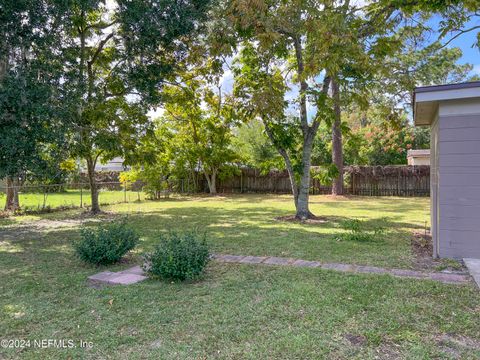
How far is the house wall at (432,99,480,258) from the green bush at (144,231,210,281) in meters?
3.78

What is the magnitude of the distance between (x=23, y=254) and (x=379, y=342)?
6061 mm

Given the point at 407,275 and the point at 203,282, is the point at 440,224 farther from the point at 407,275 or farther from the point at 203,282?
the point at 203,282

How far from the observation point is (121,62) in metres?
9.11

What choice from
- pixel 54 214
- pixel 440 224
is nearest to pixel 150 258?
pixel 440 224

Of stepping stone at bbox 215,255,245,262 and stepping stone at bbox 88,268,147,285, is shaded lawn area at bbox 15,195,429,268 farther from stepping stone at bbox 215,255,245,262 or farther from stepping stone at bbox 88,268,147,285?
stepping stone at bbox 88,268,147,285

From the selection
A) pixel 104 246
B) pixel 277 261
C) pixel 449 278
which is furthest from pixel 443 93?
pixel 104 246

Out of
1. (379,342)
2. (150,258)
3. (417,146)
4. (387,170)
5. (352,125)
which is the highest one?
(352,125)

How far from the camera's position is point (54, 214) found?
470 inches

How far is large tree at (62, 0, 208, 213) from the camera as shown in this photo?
7.64 meters

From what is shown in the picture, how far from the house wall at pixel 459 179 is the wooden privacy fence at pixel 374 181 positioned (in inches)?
548

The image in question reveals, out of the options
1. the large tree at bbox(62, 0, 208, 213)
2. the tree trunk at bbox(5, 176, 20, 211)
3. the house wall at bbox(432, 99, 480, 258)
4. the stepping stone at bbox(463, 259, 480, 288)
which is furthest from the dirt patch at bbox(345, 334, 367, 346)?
the tree trunk at bbox(5, 176, 20, 211)

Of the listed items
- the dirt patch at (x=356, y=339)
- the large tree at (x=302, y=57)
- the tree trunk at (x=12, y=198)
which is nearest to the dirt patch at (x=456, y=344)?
the dirt patch at (x=356, y=339)

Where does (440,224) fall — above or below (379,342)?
above

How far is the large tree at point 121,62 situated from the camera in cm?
764
